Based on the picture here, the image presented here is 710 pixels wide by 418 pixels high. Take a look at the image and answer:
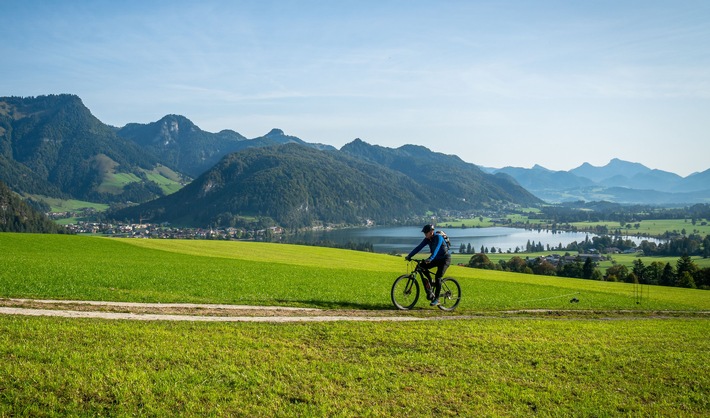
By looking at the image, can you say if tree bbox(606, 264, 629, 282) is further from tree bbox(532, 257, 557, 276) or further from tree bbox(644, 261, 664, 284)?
tree bbox(532, 257, 557, 276)

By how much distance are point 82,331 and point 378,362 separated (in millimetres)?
7392

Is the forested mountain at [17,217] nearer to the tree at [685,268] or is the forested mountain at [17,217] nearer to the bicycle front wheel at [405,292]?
the bicycle front wheel at [405,292]

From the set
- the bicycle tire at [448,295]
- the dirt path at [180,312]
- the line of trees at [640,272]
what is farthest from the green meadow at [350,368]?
the line of trees at [640,272]

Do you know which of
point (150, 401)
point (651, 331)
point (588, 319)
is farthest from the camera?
point (588, 319)

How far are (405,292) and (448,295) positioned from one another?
210 centimetres

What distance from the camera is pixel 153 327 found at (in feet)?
41.4

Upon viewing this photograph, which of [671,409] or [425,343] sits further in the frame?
[425,343]

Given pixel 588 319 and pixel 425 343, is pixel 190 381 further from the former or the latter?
pixel 588 319

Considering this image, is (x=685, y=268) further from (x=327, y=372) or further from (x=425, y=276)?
(x=327, y=372)

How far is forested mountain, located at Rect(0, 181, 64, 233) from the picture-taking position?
137 metres

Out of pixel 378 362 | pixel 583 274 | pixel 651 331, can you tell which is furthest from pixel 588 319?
pixel 583 274

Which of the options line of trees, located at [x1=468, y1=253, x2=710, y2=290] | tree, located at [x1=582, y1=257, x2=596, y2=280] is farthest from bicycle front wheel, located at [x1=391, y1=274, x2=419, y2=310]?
tree, located at [x1=582, y1=257, x2=596, y2=280]

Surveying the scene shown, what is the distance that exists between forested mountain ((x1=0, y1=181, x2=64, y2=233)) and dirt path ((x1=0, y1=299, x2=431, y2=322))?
14891cm

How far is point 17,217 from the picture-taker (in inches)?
5517
